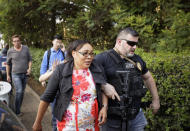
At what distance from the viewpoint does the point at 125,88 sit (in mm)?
2516

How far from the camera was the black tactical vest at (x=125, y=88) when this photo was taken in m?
2.51

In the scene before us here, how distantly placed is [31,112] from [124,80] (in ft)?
13.4

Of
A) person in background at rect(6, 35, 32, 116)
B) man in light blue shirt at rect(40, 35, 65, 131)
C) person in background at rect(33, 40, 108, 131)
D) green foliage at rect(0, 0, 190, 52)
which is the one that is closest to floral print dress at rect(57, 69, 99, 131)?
person in background at rect(33, 40, 108, 131)

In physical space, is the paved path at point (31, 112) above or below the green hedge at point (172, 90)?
below

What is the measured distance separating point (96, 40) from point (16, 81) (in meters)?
4.01

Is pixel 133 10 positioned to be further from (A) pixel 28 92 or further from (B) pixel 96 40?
(A) pixel 28 92

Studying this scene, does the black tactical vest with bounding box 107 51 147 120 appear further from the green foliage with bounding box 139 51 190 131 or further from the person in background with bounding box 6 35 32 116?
the person in background with bounding box 6 35 32 116

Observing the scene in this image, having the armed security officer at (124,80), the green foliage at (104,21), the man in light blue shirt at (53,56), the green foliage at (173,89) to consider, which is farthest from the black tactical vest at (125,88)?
the man in light blue shirt at (53,56)

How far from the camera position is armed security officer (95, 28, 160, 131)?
2520 mm

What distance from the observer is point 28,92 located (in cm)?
825

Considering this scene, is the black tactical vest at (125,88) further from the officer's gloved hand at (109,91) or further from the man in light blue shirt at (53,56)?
the man in light blue shirt at (53,56)

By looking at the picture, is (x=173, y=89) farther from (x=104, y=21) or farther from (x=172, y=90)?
(x=104, y=21)

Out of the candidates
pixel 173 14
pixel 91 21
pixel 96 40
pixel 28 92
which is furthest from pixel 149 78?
pixel 28 92

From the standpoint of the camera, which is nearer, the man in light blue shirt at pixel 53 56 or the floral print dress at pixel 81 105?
the floral print dress at pixel 81 105
